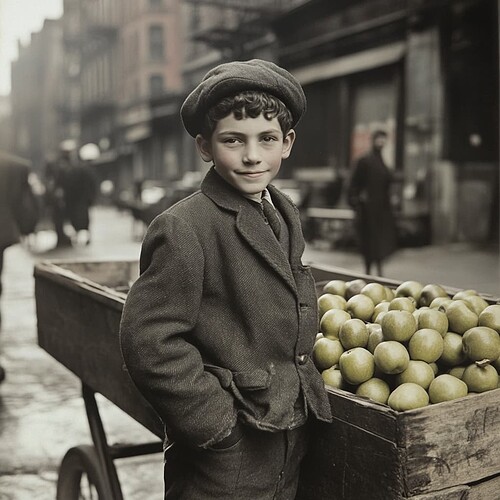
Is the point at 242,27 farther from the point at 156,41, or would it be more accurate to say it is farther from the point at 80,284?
the point at 156,41

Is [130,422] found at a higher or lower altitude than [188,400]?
lower

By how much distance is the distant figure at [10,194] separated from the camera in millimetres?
6844

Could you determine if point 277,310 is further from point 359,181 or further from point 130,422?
point 359,181

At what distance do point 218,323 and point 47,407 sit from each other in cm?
421

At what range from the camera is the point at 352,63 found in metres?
17.7

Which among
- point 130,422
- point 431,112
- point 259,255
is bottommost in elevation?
point 130,422

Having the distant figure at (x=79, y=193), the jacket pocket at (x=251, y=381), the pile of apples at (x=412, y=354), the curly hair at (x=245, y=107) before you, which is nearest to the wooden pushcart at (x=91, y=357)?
the pile of apples at (x=412, y=354)

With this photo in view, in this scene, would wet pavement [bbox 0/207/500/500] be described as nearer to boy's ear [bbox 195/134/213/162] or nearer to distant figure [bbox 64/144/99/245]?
boy's ear [bbox 195/134/213/162]

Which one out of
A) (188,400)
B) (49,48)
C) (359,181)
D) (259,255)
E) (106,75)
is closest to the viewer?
(188,400)

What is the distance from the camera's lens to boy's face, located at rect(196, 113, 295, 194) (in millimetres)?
1973

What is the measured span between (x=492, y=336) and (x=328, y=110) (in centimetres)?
1744

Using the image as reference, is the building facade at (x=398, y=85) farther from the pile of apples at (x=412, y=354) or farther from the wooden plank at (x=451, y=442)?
the wooden plank at (x=451, y=442)

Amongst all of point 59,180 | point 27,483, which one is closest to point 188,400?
point 27,483

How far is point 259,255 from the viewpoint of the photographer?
201 centimetres
